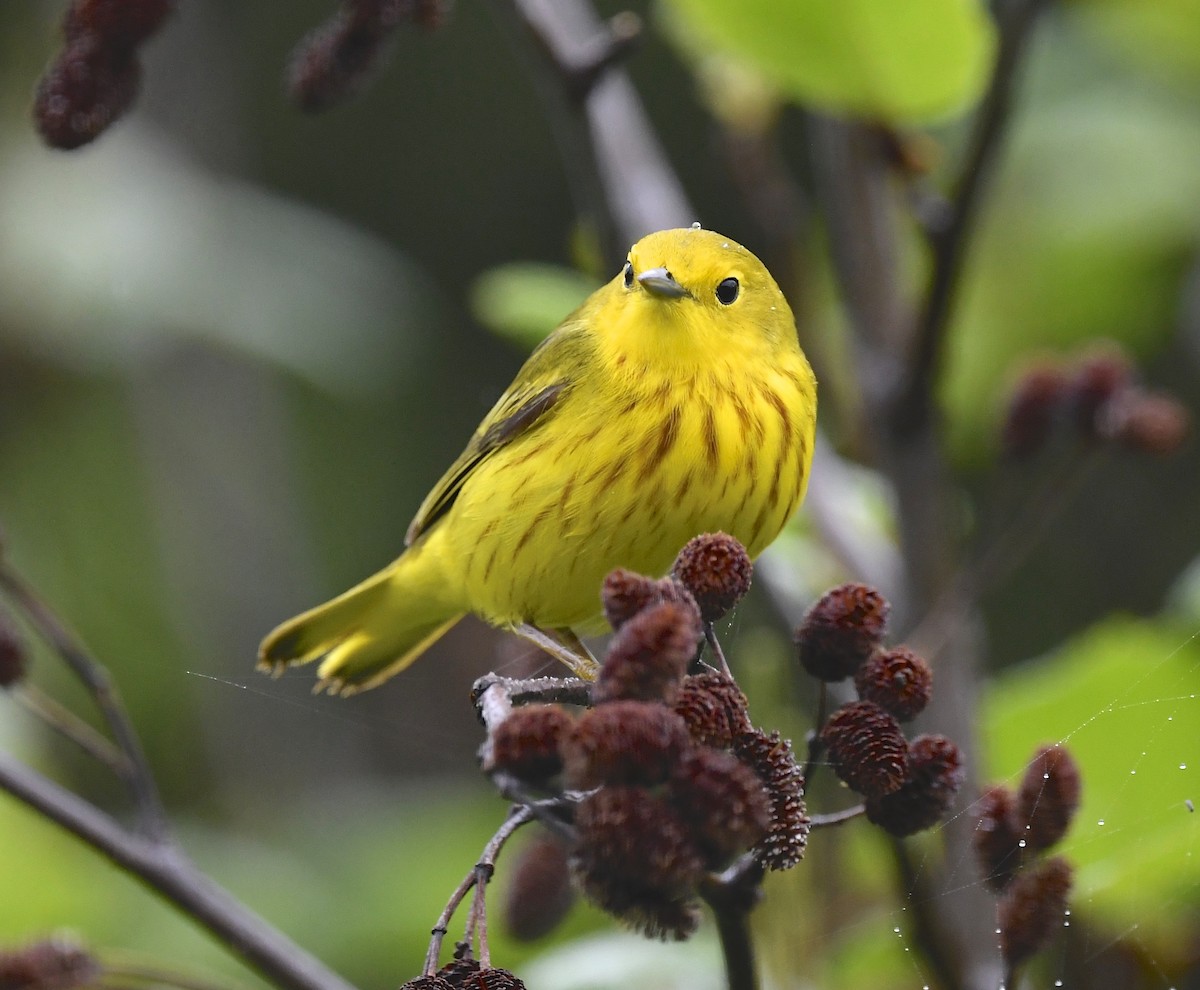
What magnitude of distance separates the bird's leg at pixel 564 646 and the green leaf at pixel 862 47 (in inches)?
33.5

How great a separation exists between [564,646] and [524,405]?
1.21ft

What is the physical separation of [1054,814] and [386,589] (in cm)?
123

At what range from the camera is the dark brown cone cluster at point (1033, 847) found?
141 cm

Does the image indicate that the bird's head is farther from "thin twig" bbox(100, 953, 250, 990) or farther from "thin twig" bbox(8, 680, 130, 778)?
"thin twig" bbox(100, 953, 250, 990)

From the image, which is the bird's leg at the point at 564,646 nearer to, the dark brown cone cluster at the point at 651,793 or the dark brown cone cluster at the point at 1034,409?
the dark brown cone cluster at the point at 1034,409

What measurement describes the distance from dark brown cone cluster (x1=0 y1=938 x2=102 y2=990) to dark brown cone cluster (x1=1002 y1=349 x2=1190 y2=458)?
4.85 ft

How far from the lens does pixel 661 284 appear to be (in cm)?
186

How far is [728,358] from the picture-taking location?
2055 mm

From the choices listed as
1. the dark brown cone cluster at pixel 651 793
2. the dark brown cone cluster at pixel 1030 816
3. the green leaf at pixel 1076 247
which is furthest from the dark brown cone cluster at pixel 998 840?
the green leaf at pixel 1076 247

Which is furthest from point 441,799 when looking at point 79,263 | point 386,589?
point 79,263

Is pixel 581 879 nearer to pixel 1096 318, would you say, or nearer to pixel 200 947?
pixel 200 947

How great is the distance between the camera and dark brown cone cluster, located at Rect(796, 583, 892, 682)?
1402 millimetres

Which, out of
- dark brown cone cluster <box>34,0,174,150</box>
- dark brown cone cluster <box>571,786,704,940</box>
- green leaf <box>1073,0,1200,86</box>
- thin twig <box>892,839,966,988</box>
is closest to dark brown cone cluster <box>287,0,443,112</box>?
dark brown cone cluster <box>34,0,174,150</box>

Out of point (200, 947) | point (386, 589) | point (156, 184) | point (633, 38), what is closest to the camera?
point (633, 38)
